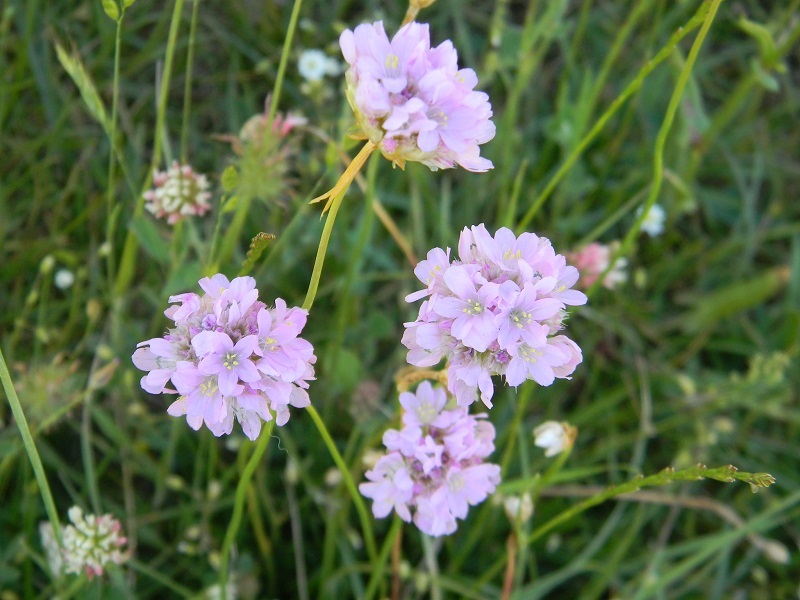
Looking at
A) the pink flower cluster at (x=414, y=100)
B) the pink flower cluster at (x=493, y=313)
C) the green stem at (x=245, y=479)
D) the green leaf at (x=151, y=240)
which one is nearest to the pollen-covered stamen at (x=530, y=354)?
the pink flower cluster at (x=493, y=313)

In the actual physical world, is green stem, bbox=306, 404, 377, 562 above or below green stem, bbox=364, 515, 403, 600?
above

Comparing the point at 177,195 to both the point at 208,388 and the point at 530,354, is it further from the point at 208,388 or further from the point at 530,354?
the point at 530,354

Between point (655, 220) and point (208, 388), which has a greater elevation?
point (208, 388)

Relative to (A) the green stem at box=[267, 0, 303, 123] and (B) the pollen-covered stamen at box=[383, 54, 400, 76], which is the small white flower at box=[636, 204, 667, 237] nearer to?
(A) the green stem at box=[267, 0, 303, 123]

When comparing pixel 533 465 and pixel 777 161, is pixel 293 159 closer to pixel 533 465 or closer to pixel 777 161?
pixel 533 465

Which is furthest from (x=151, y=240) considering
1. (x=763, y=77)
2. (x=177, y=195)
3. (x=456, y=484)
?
(x=763, y=77)

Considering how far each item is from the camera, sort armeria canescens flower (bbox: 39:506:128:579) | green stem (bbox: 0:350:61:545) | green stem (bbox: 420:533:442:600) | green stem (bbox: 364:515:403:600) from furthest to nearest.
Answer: green stem (bbox: 420:533:442:600) → green stem (bbox: 364:515:403:600) → armeria canescens flower (bbox: 39:506:128:579) → green stem (bbox: 0:350:61:545)

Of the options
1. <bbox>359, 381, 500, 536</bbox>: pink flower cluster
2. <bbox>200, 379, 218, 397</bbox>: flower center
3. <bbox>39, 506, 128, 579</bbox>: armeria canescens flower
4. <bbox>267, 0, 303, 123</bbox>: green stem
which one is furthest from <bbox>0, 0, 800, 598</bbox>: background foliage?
<bbox>200, 379, 218, 397</bbox>: flower center
